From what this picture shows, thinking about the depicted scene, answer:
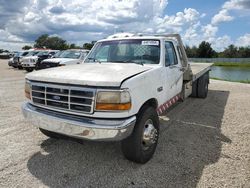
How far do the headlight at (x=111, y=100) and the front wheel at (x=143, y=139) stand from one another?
50cm

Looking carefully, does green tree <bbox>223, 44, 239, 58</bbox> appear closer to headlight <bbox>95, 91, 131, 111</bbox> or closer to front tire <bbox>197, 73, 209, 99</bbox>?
front tire <bbox>197, 73, 209, 99</bbox>

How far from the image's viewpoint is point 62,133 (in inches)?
133

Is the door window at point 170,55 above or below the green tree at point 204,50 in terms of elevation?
below

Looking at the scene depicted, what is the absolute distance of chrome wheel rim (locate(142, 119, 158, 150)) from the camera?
3762mm

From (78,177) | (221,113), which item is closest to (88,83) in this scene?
(78,177)

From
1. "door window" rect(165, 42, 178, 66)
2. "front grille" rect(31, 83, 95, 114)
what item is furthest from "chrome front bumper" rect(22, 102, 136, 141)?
"door window" rect(165, 42, 178, 66)

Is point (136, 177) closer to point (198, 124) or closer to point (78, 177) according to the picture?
point (78, 177)

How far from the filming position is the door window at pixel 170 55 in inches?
190

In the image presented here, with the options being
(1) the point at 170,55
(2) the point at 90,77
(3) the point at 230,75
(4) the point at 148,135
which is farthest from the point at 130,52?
(3) the point at 230,75

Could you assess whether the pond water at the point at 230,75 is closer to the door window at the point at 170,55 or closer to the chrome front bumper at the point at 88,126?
the door window at the point at 170,55

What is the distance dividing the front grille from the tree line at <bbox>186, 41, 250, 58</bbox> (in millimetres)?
79544

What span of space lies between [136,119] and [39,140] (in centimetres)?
221

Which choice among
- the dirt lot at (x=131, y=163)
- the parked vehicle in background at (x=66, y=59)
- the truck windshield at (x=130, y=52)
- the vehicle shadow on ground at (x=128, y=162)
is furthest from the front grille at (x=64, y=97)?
the parked vehicle in background at (x=66, y=59)

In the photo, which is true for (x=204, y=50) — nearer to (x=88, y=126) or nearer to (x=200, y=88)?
(x=200, y=88)
